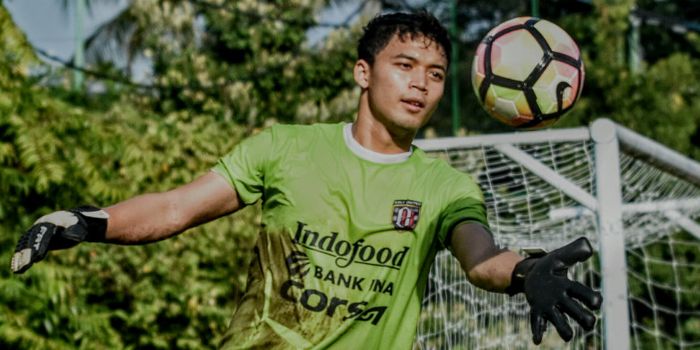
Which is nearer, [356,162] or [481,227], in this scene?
[481,227]

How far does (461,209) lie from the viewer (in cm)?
390

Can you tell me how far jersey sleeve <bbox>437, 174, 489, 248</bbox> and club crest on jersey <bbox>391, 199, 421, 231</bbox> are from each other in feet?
0.32

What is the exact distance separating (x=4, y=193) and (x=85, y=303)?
1288mm

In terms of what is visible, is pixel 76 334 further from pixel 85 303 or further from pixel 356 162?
pixel 356 162

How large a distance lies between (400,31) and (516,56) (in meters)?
0.64

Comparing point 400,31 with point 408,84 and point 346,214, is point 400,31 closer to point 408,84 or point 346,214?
point 408,84

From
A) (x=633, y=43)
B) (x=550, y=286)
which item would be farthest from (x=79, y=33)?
(x=550, y=286)

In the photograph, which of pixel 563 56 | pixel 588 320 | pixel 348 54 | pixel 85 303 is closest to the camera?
pixel 588 320

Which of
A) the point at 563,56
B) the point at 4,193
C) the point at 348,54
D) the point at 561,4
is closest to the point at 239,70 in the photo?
the point at 348,54

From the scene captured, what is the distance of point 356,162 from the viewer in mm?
4090

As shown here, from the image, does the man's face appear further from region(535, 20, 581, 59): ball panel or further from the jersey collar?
region(535, 20, 581, 59): ball panel

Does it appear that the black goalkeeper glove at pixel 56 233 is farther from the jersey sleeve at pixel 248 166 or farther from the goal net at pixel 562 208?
the goal net at pixel 562 208

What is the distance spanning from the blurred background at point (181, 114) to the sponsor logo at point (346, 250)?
3563 millimetres

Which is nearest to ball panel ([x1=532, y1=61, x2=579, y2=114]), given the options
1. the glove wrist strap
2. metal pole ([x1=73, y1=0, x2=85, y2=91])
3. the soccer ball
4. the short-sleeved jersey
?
the soccer ball
